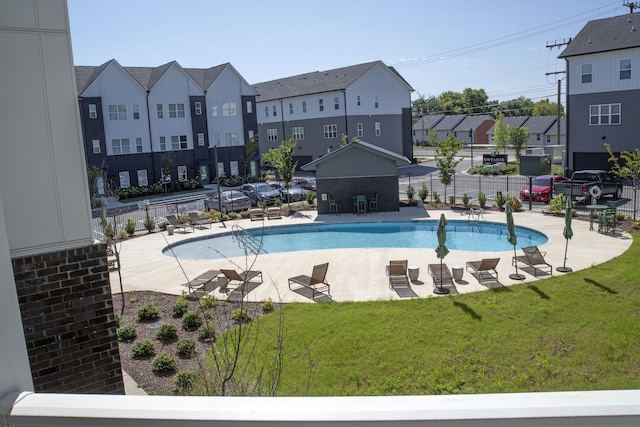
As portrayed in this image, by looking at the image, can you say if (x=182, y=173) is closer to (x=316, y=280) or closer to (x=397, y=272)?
(x=316, y=280)

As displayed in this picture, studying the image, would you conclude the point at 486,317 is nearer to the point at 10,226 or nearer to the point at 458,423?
the point at 10,226

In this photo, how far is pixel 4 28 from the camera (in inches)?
225

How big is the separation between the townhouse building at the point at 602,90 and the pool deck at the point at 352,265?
16.1 metres

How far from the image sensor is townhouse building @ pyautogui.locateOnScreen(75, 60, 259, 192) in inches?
1784

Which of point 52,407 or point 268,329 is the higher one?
point 52,407

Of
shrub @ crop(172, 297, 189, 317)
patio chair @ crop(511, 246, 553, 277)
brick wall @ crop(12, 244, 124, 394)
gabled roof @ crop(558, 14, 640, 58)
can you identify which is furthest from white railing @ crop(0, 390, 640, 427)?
gabled roof @ crop(558, 14, 640, 58)

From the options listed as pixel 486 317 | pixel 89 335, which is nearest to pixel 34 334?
pixel 89 335

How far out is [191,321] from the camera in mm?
14789

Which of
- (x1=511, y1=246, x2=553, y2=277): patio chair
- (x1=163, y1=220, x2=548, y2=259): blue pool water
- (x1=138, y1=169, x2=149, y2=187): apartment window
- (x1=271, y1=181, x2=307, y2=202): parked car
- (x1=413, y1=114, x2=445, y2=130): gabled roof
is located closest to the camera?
(x1=511, y1=246, x2=553, y2=277): patio chair

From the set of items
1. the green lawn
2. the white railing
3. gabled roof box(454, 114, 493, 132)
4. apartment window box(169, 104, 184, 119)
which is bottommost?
the green lawn

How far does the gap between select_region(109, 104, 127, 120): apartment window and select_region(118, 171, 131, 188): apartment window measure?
15.4ft

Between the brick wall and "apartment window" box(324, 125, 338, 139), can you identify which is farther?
"apartment window" box(324, 125, 338, 139)

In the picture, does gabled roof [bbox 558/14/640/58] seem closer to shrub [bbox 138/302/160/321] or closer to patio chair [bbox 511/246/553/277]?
patio chair [bbox 511/246/553/277]

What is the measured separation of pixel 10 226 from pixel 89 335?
68.4 inches
